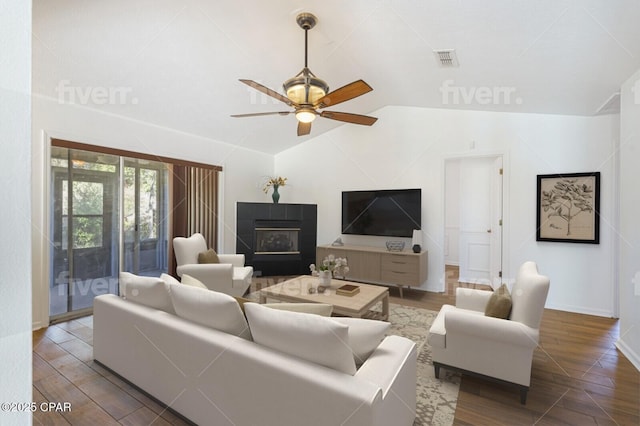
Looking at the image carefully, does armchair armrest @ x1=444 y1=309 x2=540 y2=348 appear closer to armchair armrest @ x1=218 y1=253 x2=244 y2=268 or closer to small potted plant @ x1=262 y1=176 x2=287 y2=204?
armchair armrest @ x1=218 y1=253 x2=244 y2=268

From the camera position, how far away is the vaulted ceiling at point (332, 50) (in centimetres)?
221

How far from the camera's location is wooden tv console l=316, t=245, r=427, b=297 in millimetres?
4316

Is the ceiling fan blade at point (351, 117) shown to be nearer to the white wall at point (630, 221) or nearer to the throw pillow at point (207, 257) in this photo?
the white wall at point (630, 221)

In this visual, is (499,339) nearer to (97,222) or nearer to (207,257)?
(207,257)

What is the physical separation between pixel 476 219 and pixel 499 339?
397 cm

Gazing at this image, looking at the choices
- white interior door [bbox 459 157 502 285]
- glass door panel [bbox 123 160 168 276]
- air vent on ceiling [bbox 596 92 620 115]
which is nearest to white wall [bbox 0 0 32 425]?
glass door panel [bbox 123 160 168 276]

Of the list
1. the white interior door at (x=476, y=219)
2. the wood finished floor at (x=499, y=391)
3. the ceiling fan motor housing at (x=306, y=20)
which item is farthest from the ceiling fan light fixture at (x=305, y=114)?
the white interior door at (x=476, y=219)

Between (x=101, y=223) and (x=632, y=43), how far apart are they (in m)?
5.57

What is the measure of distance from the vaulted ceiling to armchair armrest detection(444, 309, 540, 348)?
7.07 ft

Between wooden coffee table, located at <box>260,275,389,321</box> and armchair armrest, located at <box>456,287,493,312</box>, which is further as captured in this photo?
wooden coffee table, located at <box>260,275,389,321</box>

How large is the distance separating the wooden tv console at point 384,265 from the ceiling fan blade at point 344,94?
266 centimetres

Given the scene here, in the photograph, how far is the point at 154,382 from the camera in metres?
1.96

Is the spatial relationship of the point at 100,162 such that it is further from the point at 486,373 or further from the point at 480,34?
the point at 486,373

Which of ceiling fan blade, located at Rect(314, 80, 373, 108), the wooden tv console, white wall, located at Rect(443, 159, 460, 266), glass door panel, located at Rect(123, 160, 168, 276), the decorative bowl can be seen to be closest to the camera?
ceiling fan blade, located at Rect(314, 80, 373, 108)
